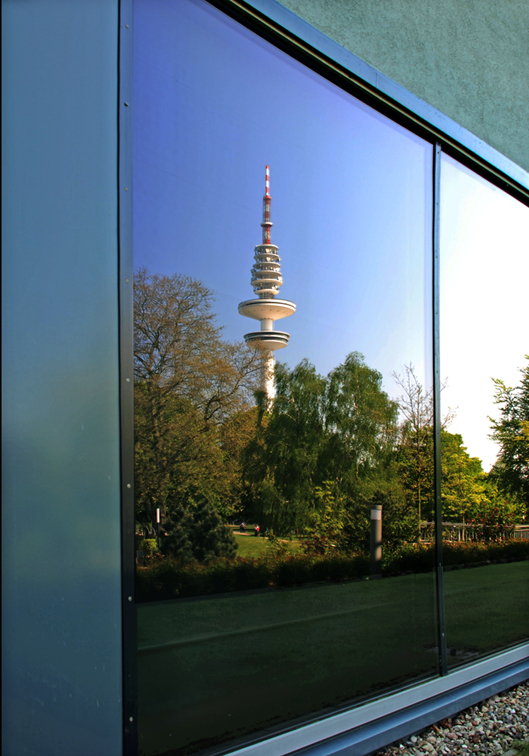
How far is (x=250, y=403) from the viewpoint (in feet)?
7.89

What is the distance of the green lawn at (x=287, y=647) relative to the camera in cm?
193

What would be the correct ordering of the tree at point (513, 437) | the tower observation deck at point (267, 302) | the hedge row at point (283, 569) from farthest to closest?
the tree at point (513, 437), the tower observation deck at point (267, 302), the hedge row at point (283, 569)

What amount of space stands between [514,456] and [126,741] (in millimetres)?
3334

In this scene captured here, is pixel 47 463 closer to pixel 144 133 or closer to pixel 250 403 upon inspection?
pixel 250 403

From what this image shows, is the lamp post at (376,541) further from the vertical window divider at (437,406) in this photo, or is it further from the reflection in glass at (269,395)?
the vertical window divider at (437,406)

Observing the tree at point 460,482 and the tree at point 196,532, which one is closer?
the tree at point 196,532

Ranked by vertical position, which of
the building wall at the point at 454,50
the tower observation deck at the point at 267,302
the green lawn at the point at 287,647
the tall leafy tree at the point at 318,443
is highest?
the building wall at the point at 454,50

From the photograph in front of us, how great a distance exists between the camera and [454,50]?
3338mm

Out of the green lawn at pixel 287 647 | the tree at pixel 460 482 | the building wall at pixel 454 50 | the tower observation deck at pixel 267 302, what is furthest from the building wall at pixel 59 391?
the tree at pixel 460 482

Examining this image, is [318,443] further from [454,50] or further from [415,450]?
[454,50]

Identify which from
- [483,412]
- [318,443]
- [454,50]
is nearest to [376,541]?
[318,443]

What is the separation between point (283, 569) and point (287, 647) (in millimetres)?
358

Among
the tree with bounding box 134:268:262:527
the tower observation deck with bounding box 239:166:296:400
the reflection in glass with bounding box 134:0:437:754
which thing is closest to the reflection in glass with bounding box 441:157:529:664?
the reflection in glass with bounding box 134:0:437:754

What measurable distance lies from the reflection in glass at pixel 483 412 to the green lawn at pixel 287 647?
0.03m
